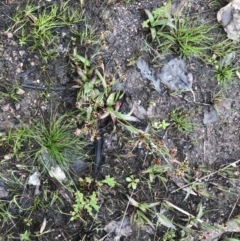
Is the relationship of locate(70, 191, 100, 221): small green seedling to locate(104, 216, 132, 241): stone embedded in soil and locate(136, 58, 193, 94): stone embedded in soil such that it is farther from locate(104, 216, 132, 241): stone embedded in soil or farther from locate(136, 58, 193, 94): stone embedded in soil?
locate(136, 58, 193, 94): stone embedded in soil

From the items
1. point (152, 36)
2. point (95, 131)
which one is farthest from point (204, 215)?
point (152, 36)

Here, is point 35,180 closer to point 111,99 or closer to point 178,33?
point 111,99

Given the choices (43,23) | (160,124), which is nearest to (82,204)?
(160,124)

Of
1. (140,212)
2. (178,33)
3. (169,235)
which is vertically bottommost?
(169,235)

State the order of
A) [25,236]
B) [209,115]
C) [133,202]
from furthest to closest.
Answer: [209,115], [133,202], [25,236]

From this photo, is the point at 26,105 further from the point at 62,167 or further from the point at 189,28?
the point at 189,28

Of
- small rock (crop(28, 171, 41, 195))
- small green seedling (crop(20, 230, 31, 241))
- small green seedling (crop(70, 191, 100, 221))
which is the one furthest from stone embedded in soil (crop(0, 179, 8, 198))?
small green seedling (crop(70, 191, 100, 221))

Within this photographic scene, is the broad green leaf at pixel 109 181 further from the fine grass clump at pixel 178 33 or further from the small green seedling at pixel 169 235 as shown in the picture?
the fine grass clump at pixel 178 33
